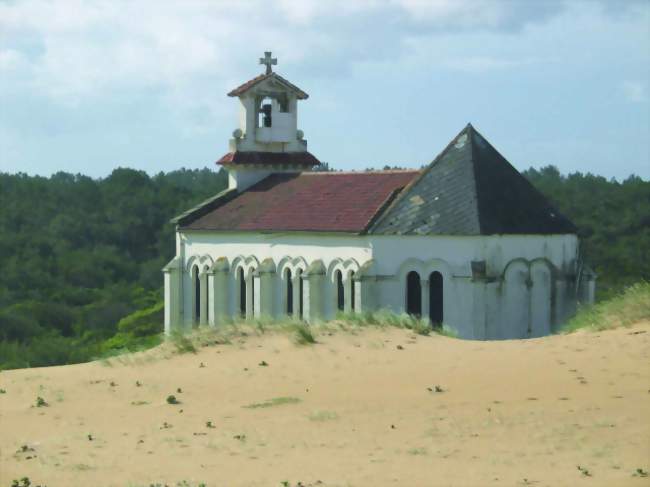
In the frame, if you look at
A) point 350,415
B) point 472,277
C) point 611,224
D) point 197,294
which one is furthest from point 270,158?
point 611,224

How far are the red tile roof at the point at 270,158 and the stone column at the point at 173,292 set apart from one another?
11.6 ft

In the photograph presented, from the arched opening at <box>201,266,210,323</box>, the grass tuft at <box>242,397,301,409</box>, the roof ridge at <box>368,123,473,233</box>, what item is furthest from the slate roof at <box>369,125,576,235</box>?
the grass tuft at <box>242,397,301,409</box>

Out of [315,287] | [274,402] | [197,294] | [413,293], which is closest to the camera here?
[274,402]

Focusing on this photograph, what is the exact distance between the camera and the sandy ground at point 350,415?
14.8m

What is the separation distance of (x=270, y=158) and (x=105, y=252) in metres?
40.8

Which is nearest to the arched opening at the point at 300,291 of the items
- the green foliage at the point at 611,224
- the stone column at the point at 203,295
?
the stone column at the point at 203,295

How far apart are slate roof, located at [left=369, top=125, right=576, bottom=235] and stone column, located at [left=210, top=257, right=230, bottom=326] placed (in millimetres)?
7384

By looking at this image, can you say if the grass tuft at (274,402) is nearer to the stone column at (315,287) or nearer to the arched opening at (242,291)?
the stone column at (315,287)

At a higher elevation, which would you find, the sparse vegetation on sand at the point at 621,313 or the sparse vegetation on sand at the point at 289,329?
the sparse vegetation on sand at the point at 621,313

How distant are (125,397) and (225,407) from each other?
2165mm

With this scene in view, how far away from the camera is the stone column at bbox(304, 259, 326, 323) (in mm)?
37344

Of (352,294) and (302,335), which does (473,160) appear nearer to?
(352,294)

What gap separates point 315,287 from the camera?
37.4 m

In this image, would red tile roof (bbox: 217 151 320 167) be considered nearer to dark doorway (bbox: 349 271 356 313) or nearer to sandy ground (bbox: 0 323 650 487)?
dark doorway (bbox: 349 271 356 313)
